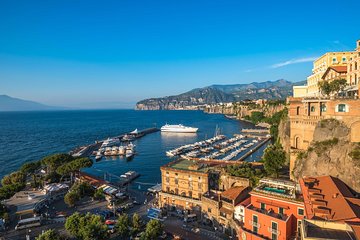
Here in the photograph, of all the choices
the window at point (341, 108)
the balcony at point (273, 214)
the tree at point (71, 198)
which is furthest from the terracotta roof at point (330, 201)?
the tree at point (71, 198)

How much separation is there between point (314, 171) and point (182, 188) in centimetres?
1685

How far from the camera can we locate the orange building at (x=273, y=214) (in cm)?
2067

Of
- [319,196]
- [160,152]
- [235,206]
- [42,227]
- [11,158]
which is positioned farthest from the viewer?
[160,152]

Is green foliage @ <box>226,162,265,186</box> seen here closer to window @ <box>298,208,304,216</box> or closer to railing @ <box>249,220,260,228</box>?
window @ <box>298,208,304,216</box>

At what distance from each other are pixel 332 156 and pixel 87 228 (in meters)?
26.2

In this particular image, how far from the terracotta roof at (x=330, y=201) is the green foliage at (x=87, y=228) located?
18.3 m

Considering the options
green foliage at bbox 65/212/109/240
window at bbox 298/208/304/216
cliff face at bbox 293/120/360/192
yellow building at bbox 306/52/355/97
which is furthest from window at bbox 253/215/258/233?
yellow building at bbox 306/52/355/97

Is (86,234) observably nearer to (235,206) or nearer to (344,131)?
(235,206)

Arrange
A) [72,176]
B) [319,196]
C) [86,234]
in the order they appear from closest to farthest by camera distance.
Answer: [319,196]
[86,234]
[72,176]

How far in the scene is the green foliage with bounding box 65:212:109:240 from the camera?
23.1 metres

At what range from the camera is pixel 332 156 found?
26938 mm

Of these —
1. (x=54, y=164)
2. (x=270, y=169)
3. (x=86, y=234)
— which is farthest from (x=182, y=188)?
(x=54, y=164)

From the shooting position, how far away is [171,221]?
3039 cm

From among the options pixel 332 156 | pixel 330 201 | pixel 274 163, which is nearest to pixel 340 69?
pixel 274 163
